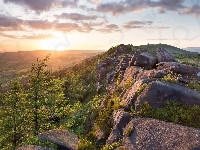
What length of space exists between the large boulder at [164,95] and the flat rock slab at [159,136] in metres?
2.18

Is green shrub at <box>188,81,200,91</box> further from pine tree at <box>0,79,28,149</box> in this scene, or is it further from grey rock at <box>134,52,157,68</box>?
pine tree at <box>0,79,28,149</box>

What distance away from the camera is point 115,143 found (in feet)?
66.7

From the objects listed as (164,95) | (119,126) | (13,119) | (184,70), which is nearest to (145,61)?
(184,70)

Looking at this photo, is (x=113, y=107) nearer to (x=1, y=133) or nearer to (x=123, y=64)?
(x=123, y=64)

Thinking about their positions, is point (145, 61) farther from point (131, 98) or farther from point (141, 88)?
point (131, 98)

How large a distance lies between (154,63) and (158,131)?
16218 millimetres

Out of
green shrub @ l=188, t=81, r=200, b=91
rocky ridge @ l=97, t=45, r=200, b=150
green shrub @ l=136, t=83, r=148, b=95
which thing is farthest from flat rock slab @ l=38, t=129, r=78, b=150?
green shrub @ l=188, t=81, r=200, b=91

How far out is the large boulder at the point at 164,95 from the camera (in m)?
21.6

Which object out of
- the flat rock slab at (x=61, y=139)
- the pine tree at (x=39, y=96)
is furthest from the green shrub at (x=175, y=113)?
the pine tree at (x=39, y=96)

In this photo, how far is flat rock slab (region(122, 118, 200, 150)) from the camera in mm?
16766

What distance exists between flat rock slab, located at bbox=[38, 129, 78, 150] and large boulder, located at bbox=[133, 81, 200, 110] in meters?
7.88

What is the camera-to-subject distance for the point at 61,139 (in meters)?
26.5

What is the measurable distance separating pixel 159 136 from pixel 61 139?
11.9m

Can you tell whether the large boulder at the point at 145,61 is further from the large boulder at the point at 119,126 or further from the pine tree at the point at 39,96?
the pine tree at the point at 39,96
